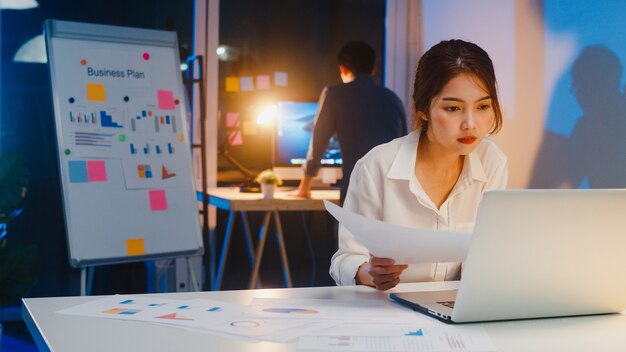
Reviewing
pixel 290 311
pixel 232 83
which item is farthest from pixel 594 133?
pixel 232 83

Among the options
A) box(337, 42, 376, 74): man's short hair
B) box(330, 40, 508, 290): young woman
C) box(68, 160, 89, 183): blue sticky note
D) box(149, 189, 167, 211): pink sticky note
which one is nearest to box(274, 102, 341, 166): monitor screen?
box(337, 42, 376, 74): man's short hair

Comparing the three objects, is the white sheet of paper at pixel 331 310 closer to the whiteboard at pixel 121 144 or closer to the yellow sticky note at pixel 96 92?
the whiteboard at pixel 121 144

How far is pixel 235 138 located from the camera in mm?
5426

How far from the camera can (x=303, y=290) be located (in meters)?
1.58

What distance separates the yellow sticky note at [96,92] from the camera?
3.76 metres

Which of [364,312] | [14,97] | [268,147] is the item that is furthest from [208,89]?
[364,312]

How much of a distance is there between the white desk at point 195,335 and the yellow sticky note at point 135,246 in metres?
2.34

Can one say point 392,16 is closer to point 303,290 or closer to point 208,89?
point 208,89

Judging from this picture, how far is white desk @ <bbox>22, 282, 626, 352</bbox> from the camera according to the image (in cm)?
112

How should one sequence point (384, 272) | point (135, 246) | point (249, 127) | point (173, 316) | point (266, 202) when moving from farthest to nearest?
1. point (249, 127)
2. point (266, 202)
3. point (135, 246)
4. point (384, 272)
5. point (173, 316)

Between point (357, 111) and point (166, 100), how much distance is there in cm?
99

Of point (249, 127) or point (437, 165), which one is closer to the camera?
point (437, 165)

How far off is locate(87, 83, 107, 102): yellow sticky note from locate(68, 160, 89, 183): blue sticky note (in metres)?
0.33

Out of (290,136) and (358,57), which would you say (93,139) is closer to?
(358,57)
